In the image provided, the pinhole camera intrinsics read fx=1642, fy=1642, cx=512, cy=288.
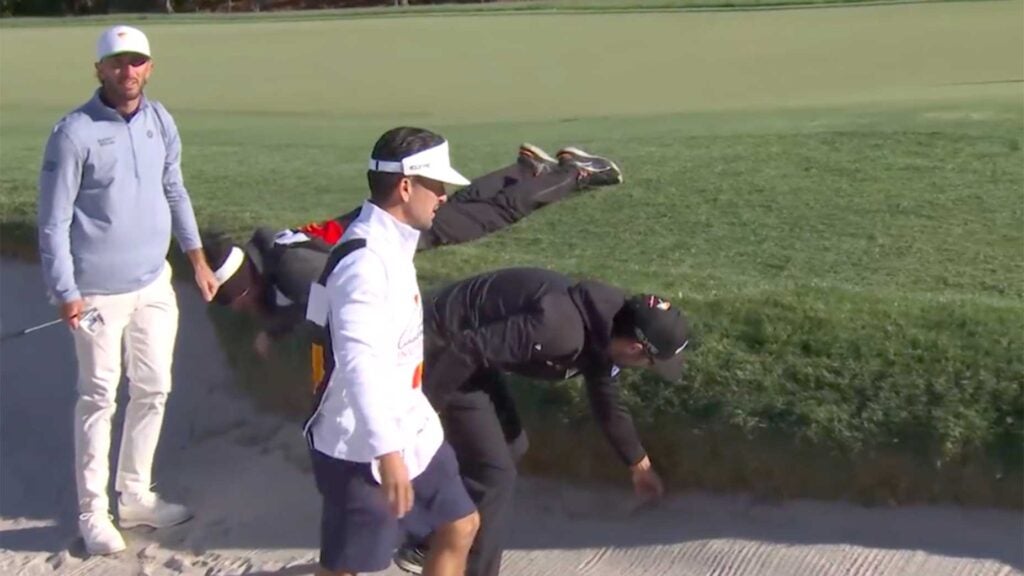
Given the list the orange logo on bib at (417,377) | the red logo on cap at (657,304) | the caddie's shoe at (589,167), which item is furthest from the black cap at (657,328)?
the caddie's shoe at (589,167)

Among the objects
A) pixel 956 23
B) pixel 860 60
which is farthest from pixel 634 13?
pixel 860 60

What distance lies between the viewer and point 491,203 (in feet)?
21.0

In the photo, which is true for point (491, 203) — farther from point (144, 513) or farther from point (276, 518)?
point (144, 513)

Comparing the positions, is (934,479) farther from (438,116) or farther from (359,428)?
(438,116)

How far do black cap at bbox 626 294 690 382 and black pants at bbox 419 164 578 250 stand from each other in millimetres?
1494

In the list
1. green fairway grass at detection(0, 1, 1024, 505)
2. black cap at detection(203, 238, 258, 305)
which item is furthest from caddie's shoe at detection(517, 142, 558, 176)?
black cap at detection(203, 238, 258, 305)

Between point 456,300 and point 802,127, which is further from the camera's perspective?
point 802,127

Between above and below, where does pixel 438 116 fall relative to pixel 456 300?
below

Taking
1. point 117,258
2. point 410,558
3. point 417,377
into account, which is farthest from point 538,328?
point 117,258

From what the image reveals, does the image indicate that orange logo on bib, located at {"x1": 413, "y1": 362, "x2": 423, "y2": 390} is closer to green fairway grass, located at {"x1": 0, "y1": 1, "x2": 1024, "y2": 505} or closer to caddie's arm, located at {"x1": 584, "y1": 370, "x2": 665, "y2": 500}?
caddie's arm, located at {"x1": 584, "y1": 370, "x2": 665, "y2": 500}

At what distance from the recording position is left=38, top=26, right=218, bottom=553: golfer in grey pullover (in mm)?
5469

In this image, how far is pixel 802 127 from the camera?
A: 11234 mm

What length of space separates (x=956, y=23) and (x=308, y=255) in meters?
17.4

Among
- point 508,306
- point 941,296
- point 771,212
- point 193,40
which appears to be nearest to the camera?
point 508,306
